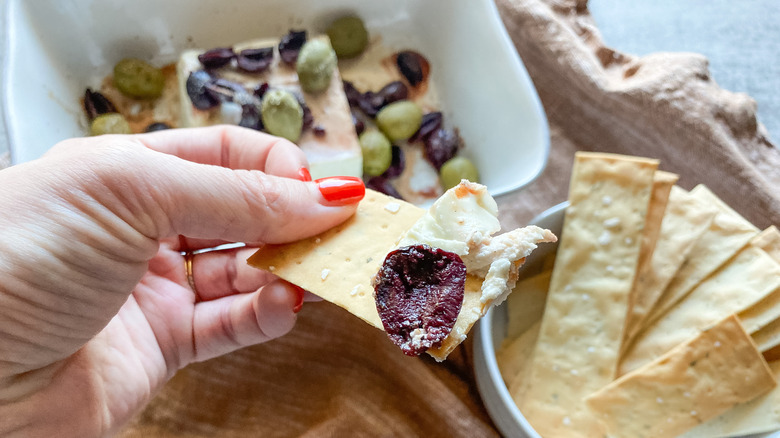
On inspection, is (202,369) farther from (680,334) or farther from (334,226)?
(680,334)

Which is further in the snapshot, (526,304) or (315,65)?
(315,65)

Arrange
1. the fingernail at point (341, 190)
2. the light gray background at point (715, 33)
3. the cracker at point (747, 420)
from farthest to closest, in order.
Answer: the light gray background at point (715, 33) → the cracker at point (747, 420) → the fingernail at point (341, 190)

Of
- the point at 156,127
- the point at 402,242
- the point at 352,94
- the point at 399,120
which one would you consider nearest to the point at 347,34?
the point at 352,94

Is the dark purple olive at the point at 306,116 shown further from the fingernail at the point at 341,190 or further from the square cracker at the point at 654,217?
the square cracker at the point at 654,217

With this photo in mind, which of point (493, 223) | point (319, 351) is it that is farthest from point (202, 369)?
point (493, 223)

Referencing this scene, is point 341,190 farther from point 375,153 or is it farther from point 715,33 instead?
point 715,33

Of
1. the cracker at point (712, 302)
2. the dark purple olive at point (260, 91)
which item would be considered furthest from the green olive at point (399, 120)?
the cracker at point (712, 302)

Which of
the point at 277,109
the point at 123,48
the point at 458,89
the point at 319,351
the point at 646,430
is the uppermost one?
the point at 123,48
